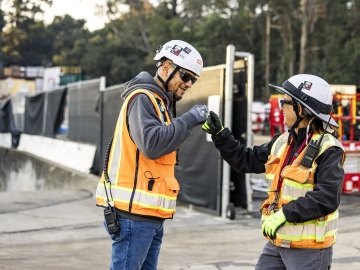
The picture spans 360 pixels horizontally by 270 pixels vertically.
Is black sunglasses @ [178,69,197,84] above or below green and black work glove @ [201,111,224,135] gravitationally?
above

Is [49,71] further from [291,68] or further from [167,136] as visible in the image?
[167,136]

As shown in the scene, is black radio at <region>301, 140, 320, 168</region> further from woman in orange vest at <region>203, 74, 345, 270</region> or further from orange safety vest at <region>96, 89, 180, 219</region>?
orange safety vest at <region>96, 89, 180, 219</region>

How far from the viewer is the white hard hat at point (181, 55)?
3619 mm

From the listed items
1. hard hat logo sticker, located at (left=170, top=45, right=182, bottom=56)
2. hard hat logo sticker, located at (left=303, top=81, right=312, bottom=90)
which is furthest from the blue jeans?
hard hat logo sticker, located at (left=303, top=81, right=312, bottom=90)

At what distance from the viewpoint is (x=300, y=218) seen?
3361mm

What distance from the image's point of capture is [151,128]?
3389 mm

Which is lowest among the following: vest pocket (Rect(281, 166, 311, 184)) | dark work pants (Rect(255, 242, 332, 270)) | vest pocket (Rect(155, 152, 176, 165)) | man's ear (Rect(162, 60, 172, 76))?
dark work pants (Rect(255, 242, 332, 270))

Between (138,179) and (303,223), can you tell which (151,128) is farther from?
(303,223)

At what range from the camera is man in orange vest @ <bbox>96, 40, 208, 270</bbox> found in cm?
342

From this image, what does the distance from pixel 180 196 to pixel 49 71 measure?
43435 millimetres

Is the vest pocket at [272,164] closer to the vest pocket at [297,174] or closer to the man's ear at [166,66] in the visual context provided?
the vest pocket at [297,174]

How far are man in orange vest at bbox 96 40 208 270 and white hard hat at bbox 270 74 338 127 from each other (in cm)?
54

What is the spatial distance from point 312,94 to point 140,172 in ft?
3.39

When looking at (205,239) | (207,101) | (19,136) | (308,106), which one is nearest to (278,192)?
(308,106)
